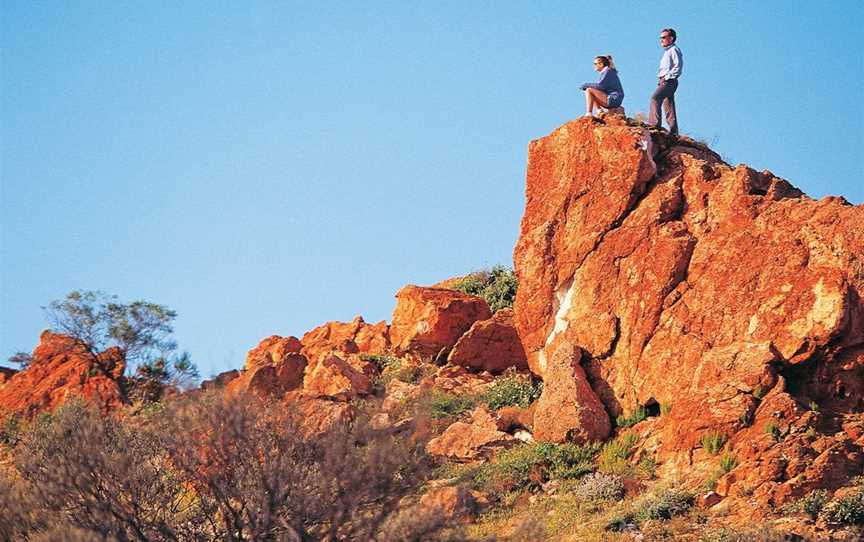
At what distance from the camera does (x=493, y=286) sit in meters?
38.7

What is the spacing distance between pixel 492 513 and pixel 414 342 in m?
9.75

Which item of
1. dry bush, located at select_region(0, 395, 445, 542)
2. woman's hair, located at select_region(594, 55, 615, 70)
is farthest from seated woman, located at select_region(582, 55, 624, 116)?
dry bush, located at select_region(0, 395, 445, 542)

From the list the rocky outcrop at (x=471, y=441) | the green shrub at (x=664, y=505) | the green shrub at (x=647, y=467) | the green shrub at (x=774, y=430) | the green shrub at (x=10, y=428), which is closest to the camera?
the green shrub at (x=664, y=505)

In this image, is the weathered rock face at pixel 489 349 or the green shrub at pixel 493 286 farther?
the green shrub at pixel 493 286

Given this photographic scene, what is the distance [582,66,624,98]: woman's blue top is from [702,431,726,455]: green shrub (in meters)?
9.44

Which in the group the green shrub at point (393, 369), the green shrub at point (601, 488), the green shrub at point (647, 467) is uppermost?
the green shrub at point (393, 369)

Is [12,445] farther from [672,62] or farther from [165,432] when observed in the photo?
[672,62]

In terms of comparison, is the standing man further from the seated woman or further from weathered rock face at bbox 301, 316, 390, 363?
weathered rock face at bbox 301, 316, 390, 363

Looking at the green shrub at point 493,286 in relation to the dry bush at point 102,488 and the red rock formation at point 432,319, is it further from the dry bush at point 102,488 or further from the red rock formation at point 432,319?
the dry bush at point 102,488

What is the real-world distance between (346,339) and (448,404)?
8.23 metres

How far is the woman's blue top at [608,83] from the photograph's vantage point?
2931 cm

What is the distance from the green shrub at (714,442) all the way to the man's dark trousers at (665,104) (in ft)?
27.7

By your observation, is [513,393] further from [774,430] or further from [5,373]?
[5,373]

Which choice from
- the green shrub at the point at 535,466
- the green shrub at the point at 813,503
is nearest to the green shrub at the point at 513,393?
the green shrub at the point at 535,466
